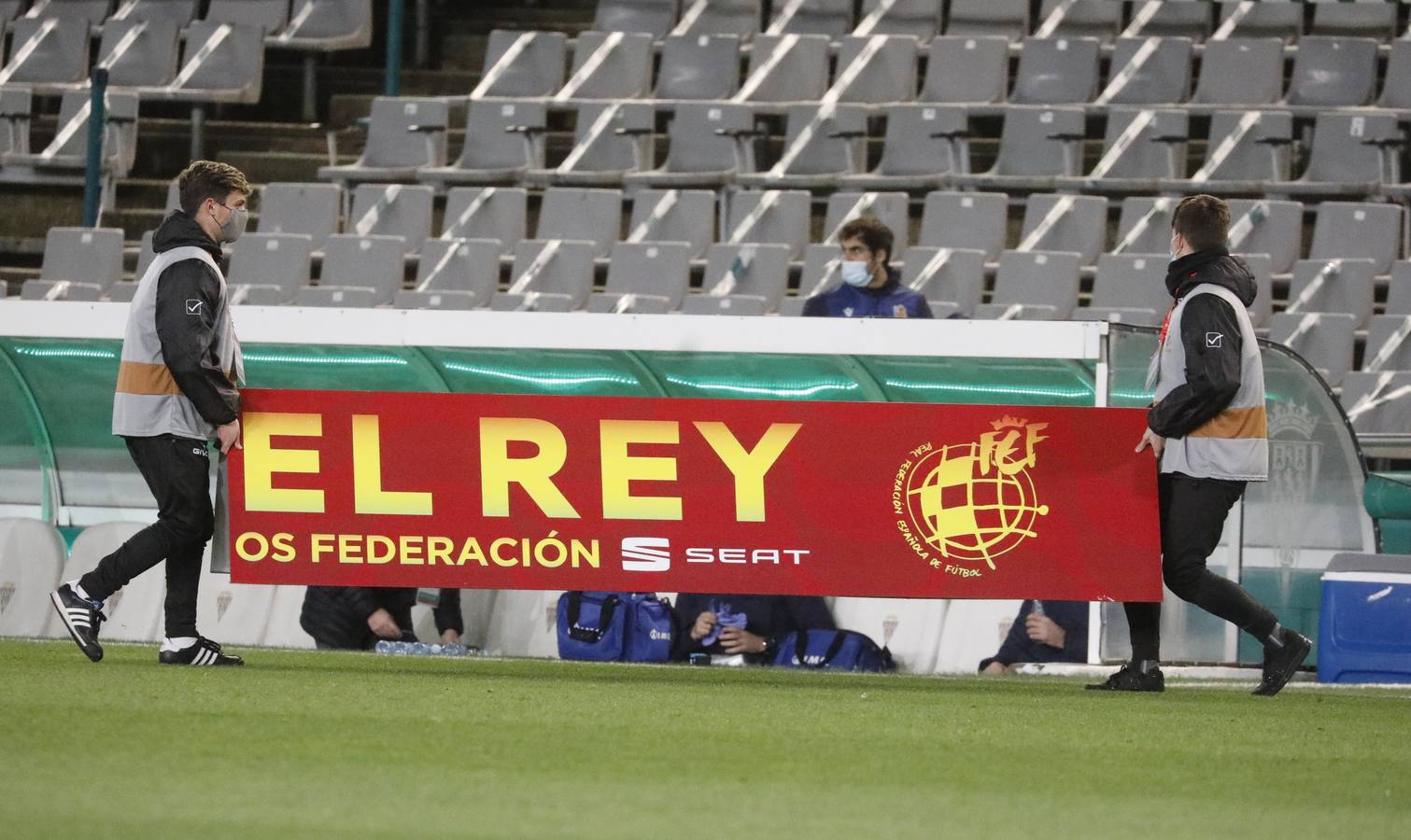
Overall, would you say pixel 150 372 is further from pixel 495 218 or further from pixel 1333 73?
pixel 1333 73

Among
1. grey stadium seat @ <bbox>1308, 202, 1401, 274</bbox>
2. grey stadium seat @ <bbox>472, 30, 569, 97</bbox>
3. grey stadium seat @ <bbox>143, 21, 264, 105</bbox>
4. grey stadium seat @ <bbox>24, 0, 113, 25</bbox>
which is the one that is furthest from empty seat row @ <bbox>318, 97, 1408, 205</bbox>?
grey stadium seat @ <bbox>24, 0, 113, 25</bbox>

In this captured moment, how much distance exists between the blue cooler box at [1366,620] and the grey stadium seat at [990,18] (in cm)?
960

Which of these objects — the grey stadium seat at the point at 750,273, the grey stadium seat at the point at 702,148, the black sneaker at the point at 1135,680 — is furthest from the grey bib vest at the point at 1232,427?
the grey stadium seat at the point at 702,148

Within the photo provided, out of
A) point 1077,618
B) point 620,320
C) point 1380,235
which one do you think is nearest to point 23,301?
point 620,320

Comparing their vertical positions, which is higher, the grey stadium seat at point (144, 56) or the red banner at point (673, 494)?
the grey stadium seat at point (144, 56)

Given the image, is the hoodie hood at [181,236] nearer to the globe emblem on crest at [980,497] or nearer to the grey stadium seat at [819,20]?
the globe emblem on crest at [980,497]

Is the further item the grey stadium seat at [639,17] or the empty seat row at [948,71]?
the grey stadium seat at [639,17]

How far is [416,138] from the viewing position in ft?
59.4

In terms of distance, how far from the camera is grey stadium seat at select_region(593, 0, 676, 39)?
63.4 ft

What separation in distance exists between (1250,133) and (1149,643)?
8.36 m

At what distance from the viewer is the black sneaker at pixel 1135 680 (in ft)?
27.7

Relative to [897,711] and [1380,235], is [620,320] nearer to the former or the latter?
[897,711]

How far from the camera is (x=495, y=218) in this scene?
55.3 feet

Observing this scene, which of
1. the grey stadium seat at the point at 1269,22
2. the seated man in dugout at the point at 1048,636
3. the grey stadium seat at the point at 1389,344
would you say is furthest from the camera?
the grey stadium seat at the point at 1269,22
